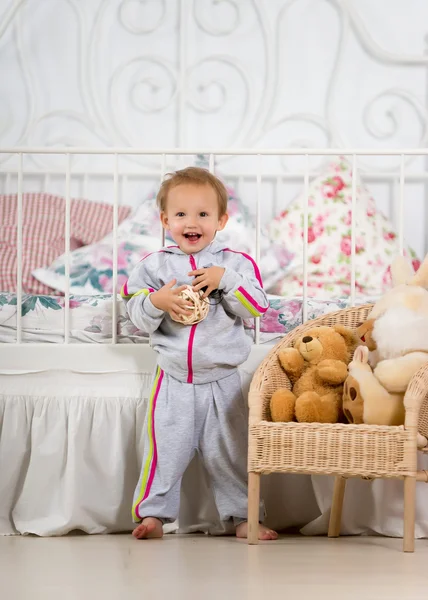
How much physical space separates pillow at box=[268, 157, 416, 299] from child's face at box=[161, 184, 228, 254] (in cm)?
55

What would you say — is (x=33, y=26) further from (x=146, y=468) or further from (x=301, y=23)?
(x=146, y=468)

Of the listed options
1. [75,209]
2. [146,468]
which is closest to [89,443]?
[146,468]

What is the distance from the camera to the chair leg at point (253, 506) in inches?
72.7

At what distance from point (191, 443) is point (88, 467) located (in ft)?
0.84

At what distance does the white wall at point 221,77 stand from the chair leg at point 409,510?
1.51 m

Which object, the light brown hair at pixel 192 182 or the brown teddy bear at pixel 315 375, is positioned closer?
the brown teddy bear at pixel 315 375

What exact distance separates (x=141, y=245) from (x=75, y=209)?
0.50m

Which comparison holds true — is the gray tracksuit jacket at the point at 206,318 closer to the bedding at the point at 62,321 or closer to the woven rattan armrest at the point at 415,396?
the bedding at the point at 62,321

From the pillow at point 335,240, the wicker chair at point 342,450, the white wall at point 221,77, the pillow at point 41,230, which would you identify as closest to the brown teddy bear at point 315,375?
the wicker chair at point 342,450

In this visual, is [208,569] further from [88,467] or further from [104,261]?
[104,261]

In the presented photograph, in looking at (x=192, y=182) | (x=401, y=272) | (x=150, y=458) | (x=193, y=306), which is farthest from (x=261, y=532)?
(x=192, y=182)

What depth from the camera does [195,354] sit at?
2.00m

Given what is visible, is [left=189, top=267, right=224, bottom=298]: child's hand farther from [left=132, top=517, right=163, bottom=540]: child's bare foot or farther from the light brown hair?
[left=132, top=517, right=163, bottom=540]: child's bare foot

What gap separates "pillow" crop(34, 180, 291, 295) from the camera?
91.0 inches
